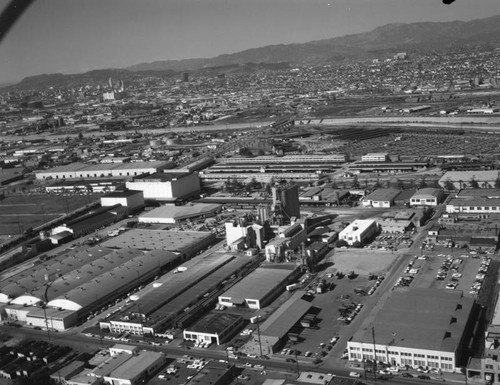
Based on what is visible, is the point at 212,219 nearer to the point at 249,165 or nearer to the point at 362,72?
the point at 249,165

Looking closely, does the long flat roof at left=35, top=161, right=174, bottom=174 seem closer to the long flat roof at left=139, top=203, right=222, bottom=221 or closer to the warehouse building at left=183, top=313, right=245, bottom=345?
the long flat roof at left=139, top=203, right=222, bottom=221

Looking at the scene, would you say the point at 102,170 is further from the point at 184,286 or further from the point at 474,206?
the point at 474,206

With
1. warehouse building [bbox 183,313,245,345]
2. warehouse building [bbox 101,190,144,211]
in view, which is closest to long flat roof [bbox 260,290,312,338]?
warehouse building [bbox 183,313,245,345]

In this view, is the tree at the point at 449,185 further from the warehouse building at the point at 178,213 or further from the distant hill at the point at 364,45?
the distant hill at the point at 364,45

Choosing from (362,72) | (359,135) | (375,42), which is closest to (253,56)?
(375,42)

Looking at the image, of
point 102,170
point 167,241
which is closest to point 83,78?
point 102,170

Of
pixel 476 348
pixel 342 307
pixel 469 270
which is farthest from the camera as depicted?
pixel 469 270
